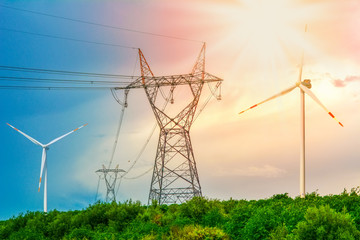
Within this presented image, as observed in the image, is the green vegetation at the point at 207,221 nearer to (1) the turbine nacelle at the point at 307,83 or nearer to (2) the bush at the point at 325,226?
(2) the bush at the point at 325,226

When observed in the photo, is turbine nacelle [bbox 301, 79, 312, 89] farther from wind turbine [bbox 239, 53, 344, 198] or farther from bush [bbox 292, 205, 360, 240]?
bush [bbox 292, 205, 360, 240]

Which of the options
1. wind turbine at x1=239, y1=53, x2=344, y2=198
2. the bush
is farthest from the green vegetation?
wind turbine at x1=239, y1=53, x2=344, y2=198

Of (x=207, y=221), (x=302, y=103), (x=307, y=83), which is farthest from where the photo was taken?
(x=307, y=83)

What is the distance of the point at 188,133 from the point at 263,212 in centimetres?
2520

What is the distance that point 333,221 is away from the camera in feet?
79.1

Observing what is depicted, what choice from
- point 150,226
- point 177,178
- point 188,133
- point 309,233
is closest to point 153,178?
point 177,178

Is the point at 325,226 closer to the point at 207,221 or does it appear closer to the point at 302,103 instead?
the point at 207,221

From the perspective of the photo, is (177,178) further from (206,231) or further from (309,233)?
(309,233)

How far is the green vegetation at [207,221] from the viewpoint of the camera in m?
24.3

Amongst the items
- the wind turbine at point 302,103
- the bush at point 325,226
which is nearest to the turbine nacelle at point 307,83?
the wind turbine at point 302,103

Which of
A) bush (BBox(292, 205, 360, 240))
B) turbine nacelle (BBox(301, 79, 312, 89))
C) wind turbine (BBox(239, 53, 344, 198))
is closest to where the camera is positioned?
bush (BBox(292, 205, 360, 240))

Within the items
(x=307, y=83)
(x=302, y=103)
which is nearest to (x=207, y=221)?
(x=302, y=103)

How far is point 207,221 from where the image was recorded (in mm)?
37344

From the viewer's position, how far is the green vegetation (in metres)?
24.3
